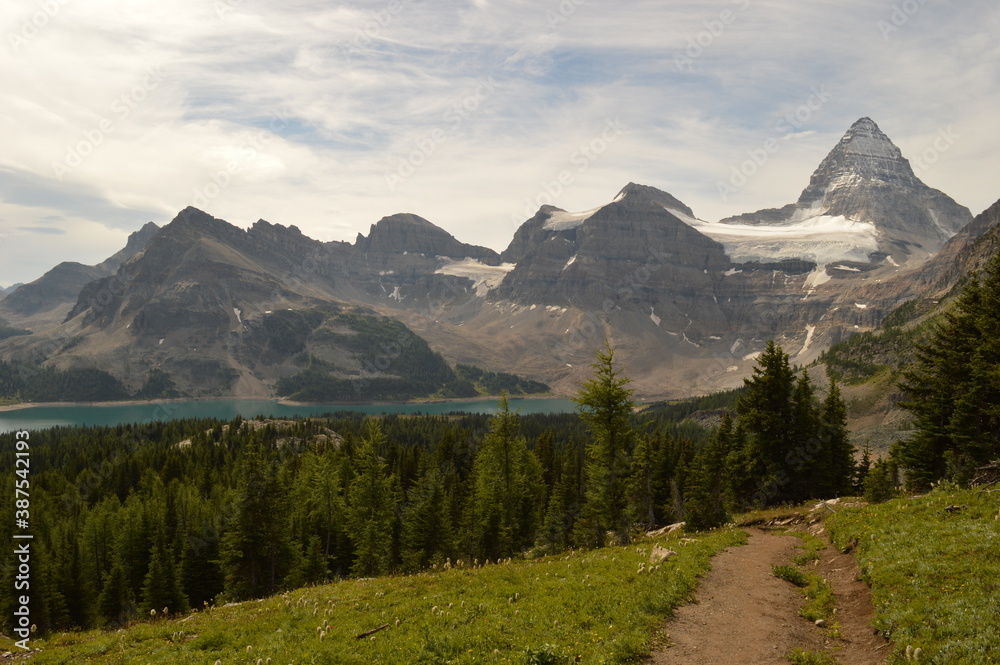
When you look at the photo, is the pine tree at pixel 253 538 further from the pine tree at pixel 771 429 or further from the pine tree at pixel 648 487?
the pine tree at pixel 771 429

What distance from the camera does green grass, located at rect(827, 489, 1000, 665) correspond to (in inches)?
583

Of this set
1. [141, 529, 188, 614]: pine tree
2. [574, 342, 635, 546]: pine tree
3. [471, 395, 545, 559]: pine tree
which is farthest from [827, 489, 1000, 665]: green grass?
[141, 529, 188, 614]: pine tree

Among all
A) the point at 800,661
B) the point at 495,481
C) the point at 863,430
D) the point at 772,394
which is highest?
the point at 772,394

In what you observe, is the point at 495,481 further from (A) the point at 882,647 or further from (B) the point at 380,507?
(A) the point at 882,647

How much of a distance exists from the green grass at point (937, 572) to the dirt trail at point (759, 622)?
0.87 metres

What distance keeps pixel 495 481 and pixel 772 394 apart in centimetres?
2706

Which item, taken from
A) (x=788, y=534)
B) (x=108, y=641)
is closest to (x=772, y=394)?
(x=788, y=534)

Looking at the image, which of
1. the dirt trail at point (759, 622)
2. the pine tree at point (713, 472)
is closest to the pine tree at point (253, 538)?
the pine tree at point (713, 472)

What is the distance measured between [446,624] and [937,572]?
16.6m

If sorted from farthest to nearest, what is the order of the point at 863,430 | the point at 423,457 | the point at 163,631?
1. the point at 863,430
2. the point at 423,457
3. the point at 163,631

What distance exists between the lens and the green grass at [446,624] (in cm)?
1673

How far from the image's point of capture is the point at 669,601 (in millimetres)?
19969

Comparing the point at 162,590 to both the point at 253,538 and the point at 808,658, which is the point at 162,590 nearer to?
the point at 253,538

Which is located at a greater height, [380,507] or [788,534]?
[788,534]
